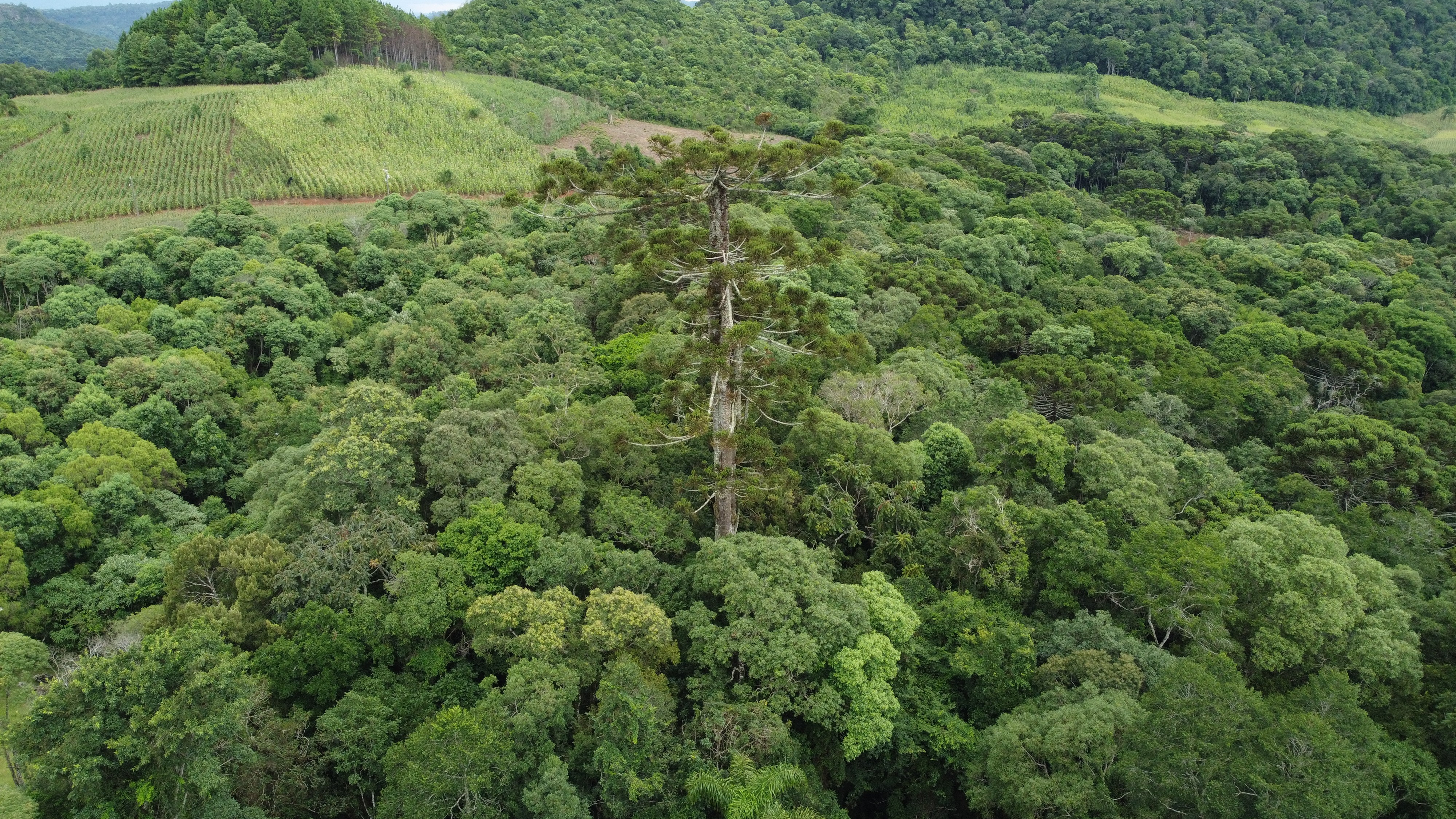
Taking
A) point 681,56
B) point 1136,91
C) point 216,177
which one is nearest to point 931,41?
point 1136,91

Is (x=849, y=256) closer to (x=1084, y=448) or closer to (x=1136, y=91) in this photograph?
(x=1084, y=448)

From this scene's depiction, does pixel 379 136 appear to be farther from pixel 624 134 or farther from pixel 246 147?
pixel 624 134

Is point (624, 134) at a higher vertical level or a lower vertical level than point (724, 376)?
higher

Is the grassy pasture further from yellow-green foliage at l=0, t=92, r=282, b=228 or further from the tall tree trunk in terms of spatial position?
the tall tree trunk

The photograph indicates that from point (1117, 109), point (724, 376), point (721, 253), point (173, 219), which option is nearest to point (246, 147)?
point (173, 219)

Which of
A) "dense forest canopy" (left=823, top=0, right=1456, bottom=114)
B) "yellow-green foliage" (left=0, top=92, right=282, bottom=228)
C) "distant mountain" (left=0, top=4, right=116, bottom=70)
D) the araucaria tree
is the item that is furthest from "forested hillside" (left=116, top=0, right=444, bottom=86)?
"distant mountain" (left=0, top=4, right=116, bottom=70)

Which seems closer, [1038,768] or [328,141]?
[1038,768]
